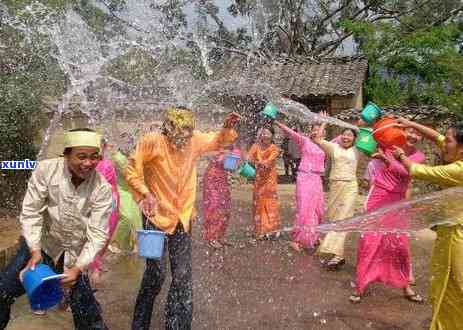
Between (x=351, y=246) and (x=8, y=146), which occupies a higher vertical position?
(x=8, y=146)

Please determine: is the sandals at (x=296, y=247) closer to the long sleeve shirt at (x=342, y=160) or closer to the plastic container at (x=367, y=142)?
the long sleeve shirt at (x=342, y=160)

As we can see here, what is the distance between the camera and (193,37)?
→ 18484 millimetres

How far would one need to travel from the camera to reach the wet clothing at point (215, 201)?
7.21 meters

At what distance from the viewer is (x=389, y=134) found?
15.4 feet

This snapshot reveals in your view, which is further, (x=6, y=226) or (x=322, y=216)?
(x=6, y=226)

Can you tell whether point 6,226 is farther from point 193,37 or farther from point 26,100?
point 193,37

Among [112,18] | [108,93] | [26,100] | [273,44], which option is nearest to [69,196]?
[26,100]

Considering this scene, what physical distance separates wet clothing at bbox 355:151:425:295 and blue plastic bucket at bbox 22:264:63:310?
2999mm

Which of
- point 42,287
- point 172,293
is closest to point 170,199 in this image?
point 172,293

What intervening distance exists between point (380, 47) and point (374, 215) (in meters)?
15.9

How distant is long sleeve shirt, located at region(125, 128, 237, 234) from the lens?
3924mm

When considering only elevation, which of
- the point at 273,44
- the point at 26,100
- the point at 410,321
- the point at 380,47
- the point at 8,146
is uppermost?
the point at 273,44

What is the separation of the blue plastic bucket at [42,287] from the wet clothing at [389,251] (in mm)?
2999

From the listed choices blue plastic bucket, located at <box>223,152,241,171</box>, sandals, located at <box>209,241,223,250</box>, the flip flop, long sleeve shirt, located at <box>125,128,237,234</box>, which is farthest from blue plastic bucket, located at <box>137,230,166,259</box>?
sandals, located at <box>209,241,223,250</box>
